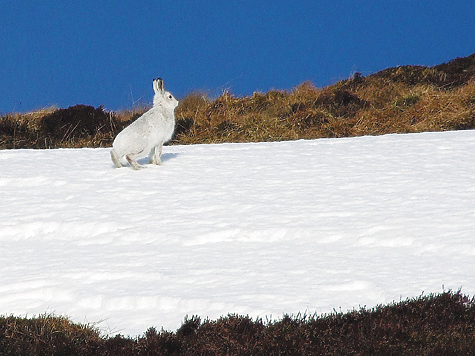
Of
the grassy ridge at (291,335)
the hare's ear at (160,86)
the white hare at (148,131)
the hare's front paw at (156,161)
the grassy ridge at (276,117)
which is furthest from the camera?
the grassy ridge at (276,117)

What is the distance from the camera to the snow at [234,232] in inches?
237

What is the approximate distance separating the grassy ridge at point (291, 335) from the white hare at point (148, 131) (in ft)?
15.2

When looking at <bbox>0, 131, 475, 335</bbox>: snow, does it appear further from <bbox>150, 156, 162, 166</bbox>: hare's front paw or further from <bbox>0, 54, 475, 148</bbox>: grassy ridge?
<bbox>0, 54, 475, 148</bbox>: grassy ridge

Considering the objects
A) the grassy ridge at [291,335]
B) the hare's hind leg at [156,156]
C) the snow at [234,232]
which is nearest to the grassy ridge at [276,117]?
the snow at [234,232]

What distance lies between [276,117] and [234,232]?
35.2 feet

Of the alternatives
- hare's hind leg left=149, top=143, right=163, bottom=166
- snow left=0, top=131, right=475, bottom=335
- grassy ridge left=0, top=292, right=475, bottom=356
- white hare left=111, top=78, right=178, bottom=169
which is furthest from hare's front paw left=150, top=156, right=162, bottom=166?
grassy ridge left=0, top=292, right=475, bottom=356

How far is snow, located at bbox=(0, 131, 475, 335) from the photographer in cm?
Answer: 603

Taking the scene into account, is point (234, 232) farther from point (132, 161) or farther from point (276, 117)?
point (276, 117)

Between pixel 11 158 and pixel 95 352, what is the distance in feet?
28.3

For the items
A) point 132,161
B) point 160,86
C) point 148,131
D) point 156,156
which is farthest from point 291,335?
point 156,156

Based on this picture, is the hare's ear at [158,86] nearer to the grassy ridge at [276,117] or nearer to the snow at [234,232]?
the snow at [234,232]

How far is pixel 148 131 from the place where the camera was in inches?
381

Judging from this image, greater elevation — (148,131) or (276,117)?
(276,117)

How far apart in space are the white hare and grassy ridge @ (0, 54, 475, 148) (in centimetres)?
613
